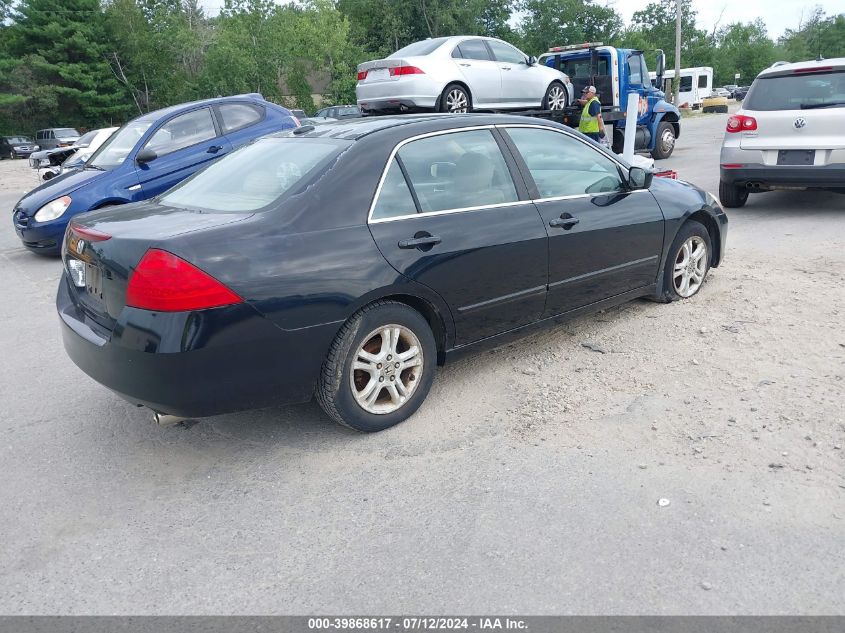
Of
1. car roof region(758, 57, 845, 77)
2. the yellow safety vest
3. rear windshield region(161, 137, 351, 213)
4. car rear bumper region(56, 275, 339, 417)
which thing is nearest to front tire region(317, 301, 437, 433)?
car rear bumper region(56, 275, 339, 417)

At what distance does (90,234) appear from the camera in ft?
11.6

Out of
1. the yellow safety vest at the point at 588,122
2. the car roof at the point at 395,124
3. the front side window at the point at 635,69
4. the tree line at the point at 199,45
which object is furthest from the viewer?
the tree line at the point at 199,45

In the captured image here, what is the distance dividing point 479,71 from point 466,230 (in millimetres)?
8795

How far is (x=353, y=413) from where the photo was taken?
12.0 ft

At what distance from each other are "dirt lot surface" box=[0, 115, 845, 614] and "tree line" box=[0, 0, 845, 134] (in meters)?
37.3

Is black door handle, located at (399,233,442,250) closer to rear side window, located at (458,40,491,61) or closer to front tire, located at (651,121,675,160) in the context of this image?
rear side window, located at (458,40,491,61)

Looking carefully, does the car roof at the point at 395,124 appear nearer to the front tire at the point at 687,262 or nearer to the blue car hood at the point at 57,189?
the front tire at the point at 687,262

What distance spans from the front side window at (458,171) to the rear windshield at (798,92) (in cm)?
609

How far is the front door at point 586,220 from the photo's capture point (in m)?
A: 4.47

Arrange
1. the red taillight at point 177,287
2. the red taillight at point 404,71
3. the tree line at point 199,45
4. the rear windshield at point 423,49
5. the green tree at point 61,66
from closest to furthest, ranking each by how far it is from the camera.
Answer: the red taillight at point 177,287 < the red taillight at point 404,71 < the rear windshield at point 423,49 < the tree line at point 199,45 < the green tree at point 61,66

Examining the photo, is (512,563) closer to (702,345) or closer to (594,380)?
(594,380)

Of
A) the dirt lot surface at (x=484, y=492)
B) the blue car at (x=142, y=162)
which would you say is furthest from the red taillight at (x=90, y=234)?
the blue car at (x=142, y=162)

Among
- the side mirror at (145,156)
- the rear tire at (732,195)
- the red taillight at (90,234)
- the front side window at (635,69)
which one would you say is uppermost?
the front side window at (635,69)
